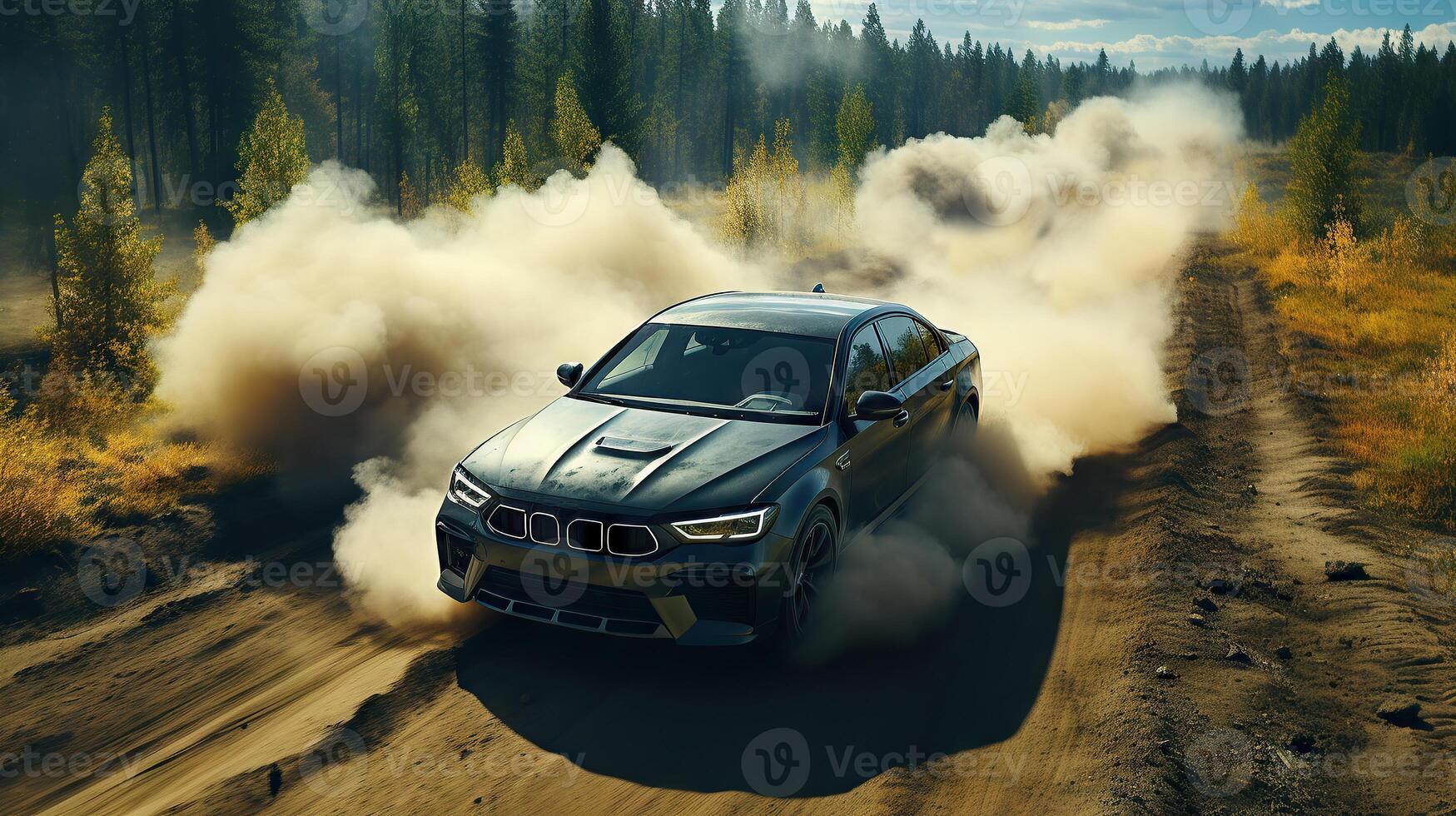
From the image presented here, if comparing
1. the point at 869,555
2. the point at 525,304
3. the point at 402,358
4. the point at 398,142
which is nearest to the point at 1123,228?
the point at 525,304

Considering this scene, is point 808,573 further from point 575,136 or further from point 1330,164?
point 575,136

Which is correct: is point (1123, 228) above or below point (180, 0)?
below

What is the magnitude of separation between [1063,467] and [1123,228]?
22994mm

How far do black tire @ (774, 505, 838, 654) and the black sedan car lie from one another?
0.04ft

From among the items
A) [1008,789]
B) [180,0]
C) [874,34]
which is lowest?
[1008,789]

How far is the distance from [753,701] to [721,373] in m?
2.15

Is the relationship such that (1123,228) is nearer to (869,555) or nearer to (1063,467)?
(1063,467)

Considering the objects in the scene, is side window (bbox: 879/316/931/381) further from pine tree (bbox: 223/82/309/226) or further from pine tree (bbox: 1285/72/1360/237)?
pine tree (bbox: 1285/72/1360/237)

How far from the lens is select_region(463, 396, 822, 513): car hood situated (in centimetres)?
494

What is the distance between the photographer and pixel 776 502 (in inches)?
197

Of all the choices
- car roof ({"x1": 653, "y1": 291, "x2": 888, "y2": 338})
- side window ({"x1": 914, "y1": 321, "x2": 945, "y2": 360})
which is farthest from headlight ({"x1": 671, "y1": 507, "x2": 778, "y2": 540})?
side window ({"x1": 914, "y1": 321, "x2": 945, "y2": 360})

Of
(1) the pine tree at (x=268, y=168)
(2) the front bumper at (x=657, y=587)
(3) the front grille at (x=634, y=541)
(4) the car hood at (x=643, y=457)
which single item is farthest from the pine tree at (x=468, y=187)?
(3) the front grille at (x=634, y=541)

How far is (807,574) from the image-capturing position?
5.30 m

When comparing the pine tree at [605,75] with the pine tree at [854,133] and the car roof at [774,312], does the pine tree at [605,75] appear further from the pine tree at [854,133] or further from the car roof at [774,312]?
the car roof at [774,312]
